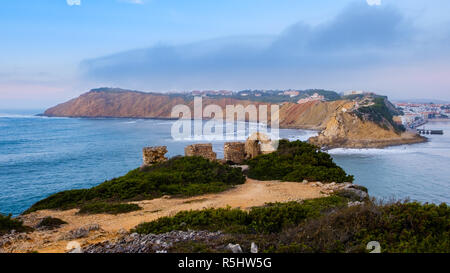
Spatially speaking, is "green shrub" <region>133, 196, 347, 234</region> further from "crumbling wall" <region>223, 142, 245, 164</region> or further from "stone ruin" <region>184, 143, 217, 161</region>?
"crumbling wall" <region>223, 142, 245, 164</region>

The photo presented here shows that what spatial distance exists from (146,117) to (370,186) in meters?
104

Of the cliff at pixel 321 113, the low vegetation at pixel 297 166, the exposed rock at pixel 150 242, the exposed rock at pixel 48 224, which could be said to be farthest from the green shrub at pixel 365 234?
the cliff at pixel 321 113

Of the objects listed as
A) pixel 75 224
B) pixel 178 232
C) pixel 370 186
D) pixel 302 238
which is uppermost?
pixel 302 238

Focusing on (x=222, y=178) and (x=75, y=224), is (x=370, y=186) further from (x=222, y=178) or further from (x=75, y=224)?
(x=75, y=224)

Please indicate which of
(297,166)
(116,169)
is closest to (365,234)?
(297,166)

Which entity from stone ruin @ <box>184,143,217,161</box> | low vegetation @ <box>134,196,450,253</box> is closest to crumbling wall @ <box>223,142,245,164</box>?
stone ruin @ <box>184,143,217,161</box>

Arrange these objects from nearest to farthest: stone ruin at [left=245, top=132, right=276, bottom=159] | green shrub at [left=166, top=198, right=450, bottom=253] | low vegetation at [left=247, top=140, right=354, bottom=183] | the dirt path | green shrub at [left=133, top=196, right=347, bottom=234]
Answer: green shrub at [left=166, top=198, right=450, bottom=253] → green shrub at [left=133, top=196, right=347, bottom=234] → the dirt path → low vegetation at [left=247, top=140, right=354, bottom=183] → stone ruin at [left=245, top=132, right=276, bottom=159]

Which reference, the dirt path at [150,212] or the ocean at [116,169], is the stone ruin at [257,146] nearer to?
the dirt path at [150,212]

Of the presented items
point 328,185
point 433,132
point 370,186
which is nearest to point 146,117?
point 433,132

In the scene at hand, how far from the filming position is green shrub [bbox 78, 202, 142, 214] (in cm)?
817

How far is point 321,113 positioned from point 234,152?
68.4 metres

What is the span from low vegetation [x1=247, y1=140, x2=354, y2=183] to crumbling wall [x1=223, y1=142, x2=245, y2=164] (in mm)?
2228

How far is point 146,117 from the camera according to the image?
116875mm

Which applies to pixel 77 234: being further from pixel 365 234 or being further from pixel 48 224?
pixel 365 234
